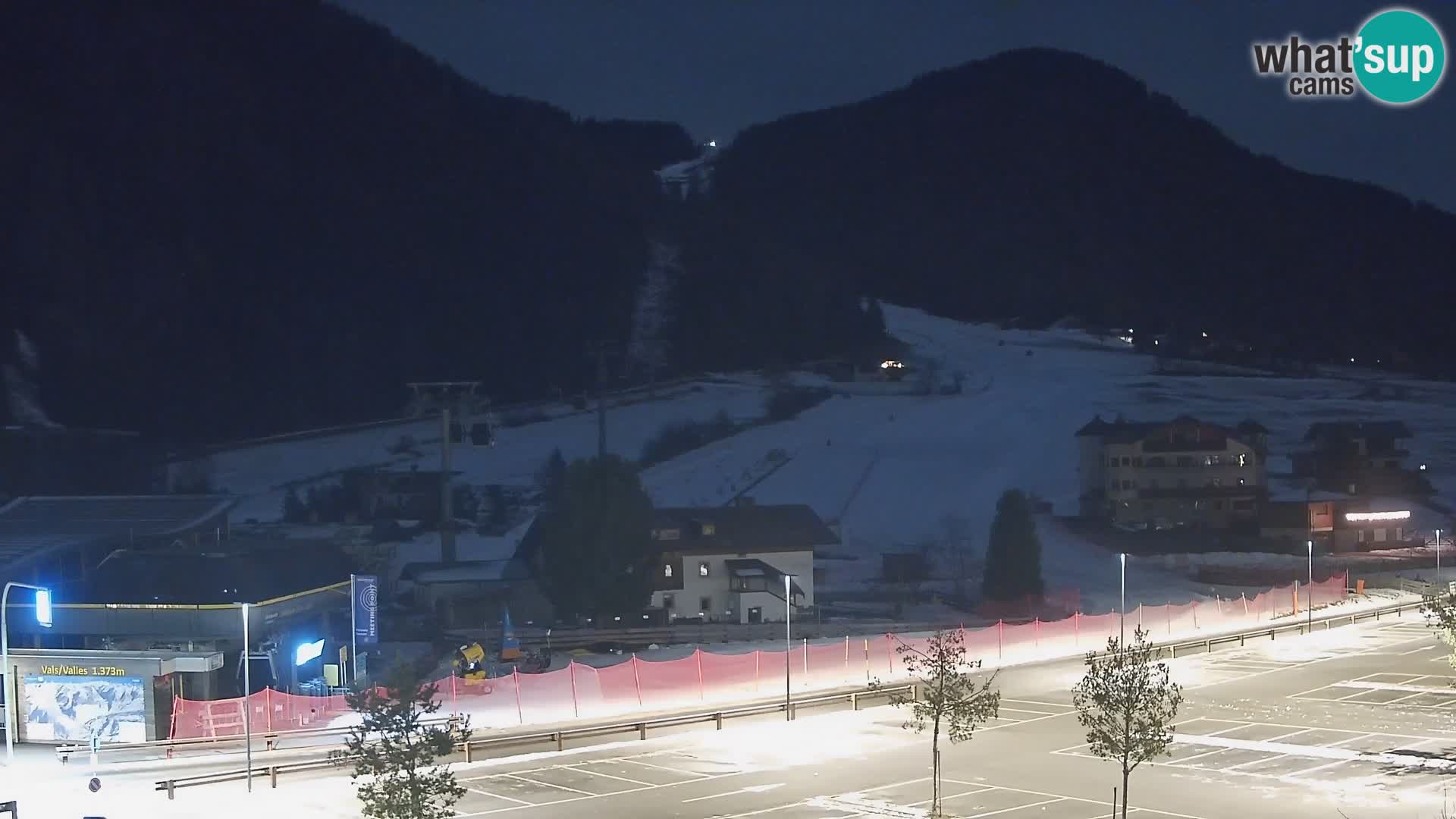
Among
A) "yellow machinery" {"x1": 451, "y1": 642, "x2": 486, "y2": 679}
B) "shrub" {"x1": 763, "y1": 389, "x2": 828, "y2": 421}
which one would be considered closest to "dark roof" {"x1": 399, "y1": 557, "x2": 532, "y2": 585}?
"yellow machinery" {"x1": 451, "y1": 642, "x2": 486, "y2": 679}

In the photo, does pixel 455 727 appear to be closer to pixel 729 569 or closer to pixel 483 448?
pixel 729 569

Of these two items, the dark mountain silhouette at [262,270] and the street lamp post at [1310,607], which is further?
the dark mountain silhouette at [262,270]

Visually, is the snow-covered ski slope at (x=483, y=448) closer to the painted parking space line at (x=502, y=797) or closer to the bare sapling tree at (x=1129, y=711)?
→ the painted parking space line at (x=502, y=797)

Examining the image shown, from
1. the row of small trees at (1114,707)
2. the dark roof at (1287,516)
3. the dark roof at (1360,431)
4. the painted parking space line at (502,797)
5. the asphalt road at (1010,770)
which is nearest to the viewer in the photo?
the row of small trees at (1114,707)

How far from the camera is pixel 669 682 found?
3747cm

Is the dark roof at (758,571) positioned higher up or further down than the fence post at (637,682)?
higher up

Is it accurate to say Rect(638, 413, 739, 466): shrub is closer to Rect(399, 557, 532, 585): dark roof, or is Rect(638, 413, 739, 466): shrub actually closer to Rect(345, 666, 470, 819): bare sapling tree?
Rect(399, 557, 532, 585): dark roof

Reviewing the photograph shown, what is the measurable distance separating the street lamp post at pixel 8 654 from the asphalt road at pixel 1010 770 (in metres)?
3.61

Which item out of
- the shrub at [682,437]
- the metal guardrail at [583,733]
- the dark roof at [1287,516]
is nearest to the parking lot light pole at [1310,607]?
the dark roof at [1287,516]

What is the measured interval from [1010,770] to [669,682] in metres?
11.9

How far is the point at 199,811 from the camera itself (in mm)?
24531

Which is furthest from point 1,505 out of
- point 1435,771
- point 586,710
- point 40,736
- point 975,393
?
point 975,393

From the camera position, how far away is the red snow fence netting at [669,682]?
31875 mm

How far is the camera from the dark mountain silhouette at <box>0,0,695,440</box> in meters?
138
